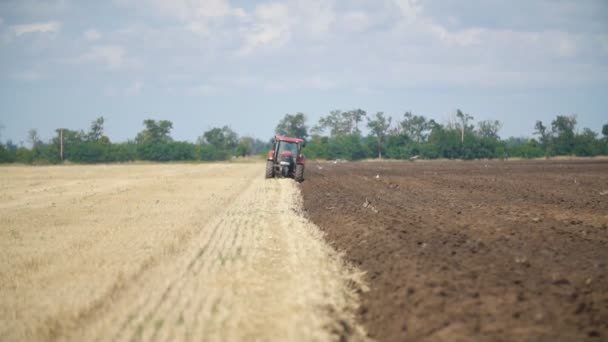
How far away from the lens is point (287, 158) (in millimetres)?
30375

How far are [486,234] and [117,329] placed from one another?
23.2ft

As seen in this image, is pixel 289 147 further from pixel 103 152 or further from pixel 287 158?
pixel 103 152

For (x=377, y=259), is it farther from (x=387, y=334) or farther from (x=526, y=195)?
(x=526, y=195)

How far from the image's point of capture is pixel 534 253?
8.85 m

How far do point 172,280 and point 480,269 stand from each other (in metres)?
4.20

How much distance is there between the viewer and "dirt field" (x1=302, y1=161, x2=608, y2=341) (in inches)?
226

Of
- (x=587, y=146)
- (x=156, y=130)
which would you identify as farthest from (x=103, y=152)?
(x=587, y=146)

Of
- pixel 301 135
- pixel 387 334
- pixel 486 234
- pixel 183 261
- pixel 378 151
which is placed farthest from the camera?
pixel 301 135

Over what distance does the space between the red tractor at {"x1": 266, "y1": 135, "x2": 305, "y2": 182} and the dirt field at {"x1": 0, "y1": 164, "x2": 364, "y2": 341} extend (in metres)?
14.5

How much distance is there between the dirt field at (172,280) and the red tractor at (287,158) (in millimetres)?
14475

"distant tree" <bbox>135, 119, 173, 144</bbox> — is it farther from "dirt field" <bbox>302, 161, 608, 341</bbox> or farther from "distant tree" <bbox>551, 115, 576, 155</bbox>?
"dirt field" <bbox>302, 161, 608, 341</bbox>

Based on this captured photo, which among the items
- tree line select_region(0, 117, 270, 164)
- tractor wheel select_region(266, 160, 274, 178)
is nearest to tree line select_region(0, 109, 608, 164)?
tree line select_region(0, 117, 270, 164)

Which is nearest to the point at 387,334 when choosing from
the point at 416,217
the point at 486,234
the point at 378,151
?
the point at 486,234

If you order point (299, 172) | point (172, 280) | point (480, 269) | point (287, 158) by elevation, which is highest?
point (287, 158)
